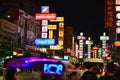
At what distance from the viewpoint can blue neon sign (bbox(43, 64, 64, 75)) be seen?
9.14 meters

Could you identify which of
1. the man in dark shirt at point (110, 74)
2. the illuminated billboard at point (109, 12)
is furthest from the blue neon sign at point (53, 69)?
the illuminated billboard at point (109, 12)

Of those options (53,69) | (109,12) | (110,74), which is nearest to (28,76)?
(53,69)

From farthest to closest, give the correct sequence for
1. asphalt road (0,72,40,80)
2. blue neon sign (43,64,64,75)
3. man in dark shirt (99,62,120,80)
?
asphalt road (0,72,40,80)
blue neon sign (43,64,64,75)
man in dark shirt (99,62,120,80)

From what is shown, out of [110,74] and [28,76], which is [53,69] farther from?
[28,76]

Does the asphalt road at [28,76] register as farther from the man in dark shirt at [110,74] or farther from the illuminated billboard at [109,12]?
the illuminated billboard at [109,12]

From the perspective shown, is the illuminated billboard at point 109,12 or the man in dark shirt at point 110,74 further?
the illuminated billboard at point 109,12

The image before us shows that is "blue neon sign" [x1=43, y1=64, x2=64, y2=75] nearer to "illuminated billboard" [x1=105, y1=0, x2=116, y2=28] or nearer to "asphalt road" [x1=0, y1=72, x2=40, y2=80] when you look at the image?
"asphalt road" [x1=0, y1=72, x2=40, y2=80]

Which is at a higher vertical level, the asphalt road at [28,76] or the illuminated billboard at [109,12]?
the illuminated billboard at [109,12]

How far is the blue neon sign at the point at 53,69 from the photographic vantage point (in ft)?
30.0

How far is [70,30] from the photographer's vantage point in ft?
447

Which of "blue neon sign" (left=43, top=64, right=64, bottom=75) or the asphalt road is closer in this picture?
"blue neon sign" (left=43, top=64, right=64, bottom=75)

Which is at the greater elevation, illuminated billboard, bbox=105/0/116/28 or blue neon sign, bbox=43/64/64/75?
illuminated billboard, bbox=105/0/116/28

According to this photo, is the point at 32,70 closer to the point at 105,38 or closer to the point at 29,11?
the point at 29,11

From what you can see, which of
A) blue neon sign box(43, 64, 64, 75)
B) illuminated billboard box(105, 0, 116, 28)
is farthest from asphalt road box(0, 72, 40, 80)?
illuminated billboard box(105, 0, 116, 28)
